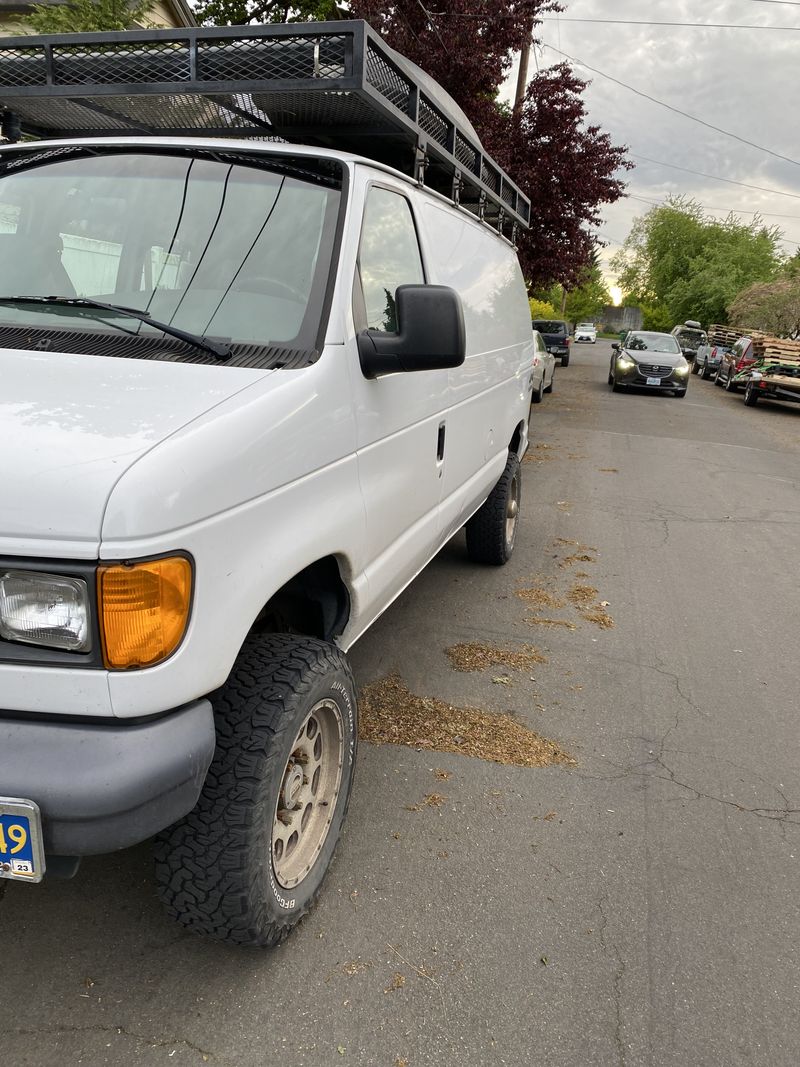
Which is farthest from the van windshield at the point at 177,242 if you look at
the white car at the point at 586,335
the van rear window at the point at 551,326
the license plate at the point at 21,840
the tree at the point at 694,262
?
the white car at the point at 586,335

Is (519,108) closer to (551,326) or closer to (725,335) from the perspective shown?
(551,326)

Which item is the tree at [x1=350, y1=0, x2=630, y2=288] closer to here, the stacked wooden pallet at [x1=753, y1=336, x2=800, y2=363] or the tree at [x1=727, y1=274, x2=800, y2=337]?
the stacked wooden pallet at [x1=753, y1=336, x2=800, y2=363]

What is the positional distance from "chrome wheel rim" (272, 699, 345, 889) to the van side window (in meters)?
1.36

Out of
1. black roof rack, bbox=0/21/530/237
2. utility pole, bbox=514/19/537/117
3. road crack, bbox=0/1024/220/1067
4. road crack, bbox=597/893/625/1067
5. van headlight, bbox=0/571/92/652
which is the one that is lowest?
road crack, bbox=597/893/625/1067

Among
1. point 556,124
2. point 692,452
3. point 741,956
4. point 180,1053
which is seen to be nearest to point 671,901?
point 741,956

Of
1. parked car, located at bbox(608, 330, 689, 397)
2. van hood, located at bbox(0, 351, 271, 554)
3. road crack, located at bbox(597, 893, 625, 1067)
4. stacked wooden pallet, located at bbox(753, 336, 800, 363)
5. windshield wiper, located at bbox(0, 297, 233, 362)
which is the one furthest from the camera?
parked car, located at bbox(608, 330, 689, 397)

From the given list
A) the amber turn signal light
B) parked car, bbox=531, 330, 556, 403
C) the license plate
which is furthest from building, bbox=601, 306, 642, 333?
the license plate

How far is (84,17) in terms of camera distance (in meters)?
7.52

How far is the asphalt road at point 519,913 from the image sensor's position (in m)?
2.12

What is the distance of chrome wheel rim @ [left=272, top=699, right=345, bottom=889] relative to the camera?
7.79 ft

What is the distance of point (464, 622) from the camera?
4.96 m

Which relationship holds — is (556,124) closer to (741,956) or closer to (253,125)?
(253,125)

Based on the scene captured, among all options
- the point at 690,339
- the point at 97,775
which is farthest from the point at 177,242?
the point at 690,339

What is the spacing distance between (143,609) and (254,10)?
61.0 feet
